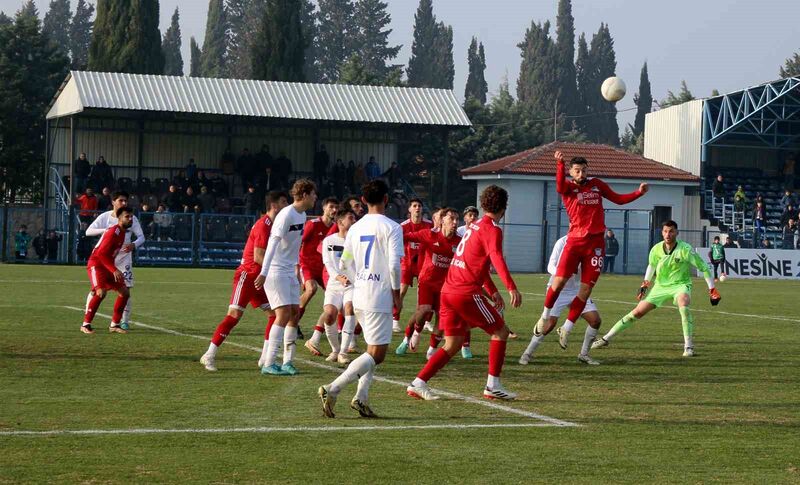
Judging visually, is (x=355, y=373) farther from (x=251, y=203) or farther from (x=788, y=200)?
(x=788, y=200)

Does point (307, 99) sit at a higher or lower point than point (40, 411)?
higher

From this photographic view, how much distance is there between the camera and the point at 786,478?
777 cm

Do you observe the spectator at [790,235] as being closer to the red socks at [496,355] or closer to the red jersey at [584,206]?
the red jersey at [584,206]

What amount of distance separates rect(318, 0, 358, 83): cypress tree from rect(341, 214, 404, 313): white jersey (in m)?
118

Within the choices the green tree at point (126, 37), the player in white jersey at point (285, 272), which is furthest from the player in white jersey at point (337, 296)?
the green tree at point (126, 37)

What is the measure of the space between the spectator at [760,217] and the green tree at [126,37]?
3124 cm

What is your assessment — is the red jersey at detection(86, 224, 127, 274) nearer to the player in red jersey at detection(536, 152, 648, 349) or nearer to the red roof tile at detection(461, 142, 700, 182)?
the player in red jersey at detection(536, 152, 648, 349)

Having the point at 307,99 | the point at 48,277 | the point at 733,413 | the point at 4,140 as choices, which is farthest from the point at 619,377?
the point at 4,140

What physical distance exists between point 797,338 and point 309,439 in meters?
12.0

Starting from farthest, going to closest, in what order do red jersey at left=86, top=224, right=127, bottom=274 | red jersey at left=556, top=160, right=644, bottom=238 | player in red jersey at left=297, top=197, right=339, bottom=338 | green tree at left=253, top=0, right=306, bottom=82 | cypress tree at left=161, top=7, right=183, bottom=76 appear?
cypress tree at left=161, top=7, right=183, bottom=76 < green tree at left=253, top=0, right=306, bottom=82 < red jersey at left=86, top=224, right=127, bottom=274 < player in red jersey at left=297, top=197, right=339, bottom=338 < red jersey at left=556, top=160, right=644, bottom=238

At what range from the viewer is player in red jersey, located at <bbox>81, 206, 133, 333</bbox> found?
17.1 metres

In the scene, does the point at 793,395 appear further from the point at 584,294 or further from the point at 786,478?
the point at 786,478

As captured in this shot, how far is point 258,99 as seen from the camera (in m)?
48.4

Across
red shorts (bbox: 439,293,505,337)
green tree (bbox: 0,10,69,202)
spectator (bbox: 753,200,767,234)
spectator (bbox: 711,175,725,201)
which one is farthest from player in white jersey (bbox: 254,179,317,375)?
green tree (bbox: 0,10,69,202)
